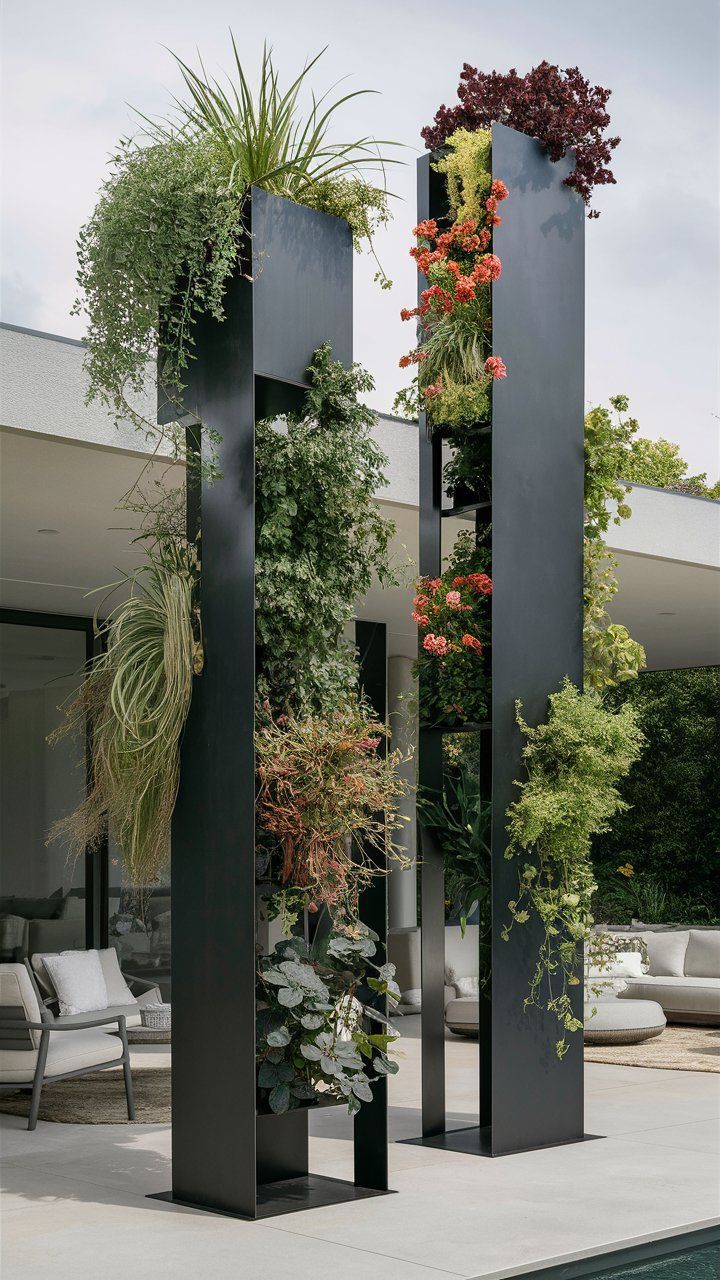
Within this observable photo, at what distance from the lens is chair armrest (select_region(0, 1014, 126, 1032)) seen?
6.71 metres

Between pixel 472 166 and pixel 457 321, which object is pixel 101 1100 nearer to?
pixel 457 321

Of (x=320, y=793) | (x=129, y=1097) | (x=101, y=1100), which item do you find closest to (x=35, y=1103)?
(x=129, y=1097)

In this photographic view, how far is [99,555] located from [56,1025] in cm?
369

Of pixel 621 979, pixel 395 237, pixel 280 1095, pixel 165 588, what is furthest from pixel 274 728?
pixel 621 979

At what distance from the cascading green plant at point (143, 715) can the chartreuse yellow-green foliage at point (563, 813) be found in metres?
1.61

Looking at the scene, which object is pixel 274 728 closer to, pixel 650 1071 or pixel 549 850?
pixel 549 850

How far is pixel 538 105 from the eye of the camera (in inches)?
243

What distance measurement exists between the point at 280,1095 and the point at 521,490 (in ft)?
9.44

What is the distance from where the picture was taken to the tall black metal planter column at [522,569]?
584 cm

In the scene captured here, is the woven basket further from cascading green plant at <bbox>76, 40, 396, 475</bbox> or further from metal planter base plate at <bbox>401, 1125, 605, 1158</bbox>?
cascading green plant at <bbox>76, 40, 396, 475</bbox>

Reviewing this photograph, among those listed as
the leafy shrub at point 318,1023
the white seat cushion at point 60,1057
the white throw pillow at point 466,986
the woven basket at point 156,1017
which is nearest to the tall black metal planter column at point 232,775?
the leafy shrub at point 318,1023

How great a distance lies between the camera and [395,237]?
5.92 metres

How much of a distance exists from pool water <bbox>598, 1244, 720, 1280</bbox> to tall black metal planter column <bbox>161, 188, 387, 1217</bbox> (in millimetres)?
1196

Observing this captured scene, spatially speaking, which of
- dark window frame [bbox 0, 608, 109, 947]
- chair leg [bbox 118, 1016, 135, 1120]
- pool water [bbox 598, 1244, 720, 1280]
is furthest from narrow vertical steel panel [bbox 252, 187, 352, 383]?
dark window frame [bbox 0, 608, 109, 947]
